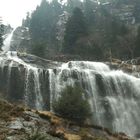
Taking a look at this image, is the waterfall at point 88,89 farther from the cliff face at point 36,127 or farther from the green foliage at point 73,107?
the cliff face at point 36,127

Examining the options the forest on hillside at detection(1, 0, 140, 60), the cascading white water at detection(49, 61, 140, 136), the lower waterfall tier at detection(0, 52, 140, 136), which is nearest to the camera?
the lower waterfall tier at detection(0, 52, 140, 136)

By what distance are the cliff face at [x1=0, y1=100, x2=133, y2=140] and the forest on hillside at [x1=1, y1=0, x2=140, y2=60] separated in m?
40.5

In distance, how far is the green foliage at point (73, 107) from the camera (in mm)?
26922

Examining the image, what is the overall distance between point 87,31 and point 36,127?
59.7m

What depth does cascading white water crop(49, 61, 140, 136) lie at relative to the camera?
39562 millimetres

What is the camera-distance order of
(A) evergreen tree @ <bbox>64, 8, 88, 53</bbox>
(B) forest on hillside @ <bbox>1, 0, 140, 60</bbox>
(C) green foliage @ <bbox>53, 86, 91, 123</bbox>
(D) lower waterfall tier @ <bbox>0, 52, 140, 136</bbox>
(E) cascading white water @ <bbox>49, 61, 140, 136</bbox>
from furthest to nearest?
(A) evergreen tree @ <bbox>64, 8, 88, 53</bbox> < (B) forest on hillside @ <bbox>1, 0, 140, 60</bbox> < (E) cascading white water @ <bbox>49, 61, 140, 136</bbox> < (D) lower waterfall tier @ <bbox>0, 52, 140, 136</bbox> < (C) green foliage @ <bbox>53, 86, 91, 123</bbox>

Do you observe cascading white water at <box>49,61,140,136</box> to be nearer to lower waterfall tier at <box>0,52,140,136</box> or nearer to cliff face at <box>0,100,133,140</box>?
lower waterfall tier at <box>0,52,140,136</box>

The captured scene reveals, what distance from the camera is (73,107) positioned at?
2712cm

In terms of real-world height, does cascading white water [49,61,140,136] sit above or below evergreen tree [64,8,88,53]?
below

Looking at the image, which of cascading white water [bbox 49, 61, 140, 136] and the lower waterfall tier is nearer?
the lower waterfall tier

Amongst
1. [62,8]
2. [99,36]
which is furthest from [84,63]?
[62,8]

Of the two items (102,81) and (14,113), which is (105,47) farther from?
(14,113)

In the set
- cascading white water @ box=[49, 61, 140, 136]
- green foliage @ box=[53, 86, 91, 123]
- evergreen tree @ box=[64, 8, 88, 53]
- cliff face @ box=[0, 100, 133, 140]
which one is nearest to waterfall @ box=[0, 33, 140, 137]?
cascading white water @ box=[49, 61, 140, 136]

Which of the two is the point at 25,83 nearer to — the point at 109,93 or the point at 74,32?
the point at 109,93
